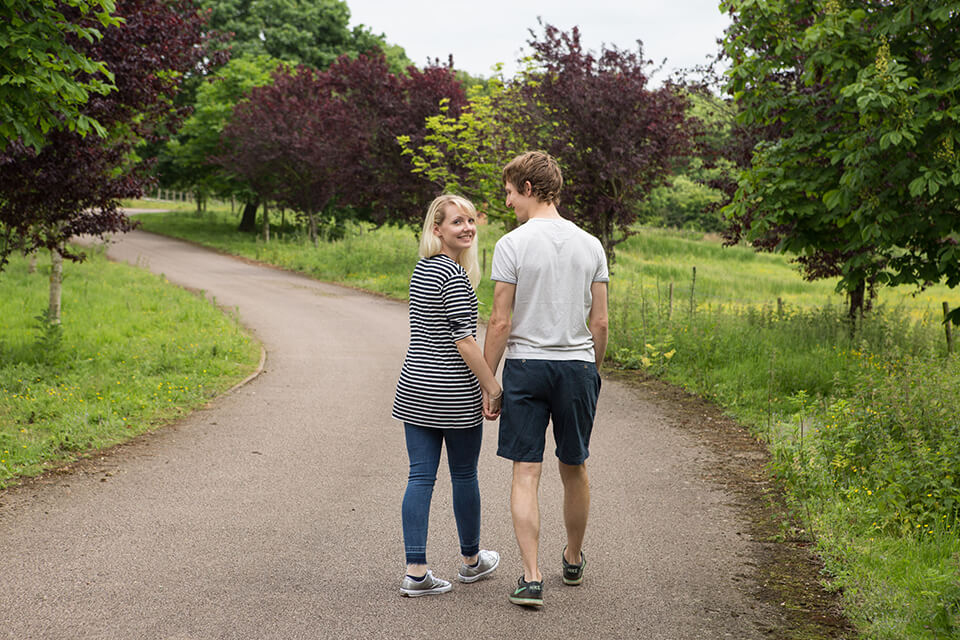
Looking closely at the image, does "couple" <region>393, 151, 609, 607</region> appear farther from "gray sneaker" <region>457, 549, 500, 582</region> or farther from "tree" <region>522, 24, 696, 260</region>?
"tree" <region>522, 24, 696, 260</region>

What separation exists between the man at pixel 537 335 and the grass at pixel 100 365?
424cm

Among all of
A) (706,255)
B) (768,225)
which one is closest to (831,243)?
(768,225)

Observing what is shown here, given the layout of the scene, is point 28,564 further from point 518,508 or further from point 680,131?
point 680,131

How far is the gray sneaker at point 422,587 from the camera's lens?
4.37m

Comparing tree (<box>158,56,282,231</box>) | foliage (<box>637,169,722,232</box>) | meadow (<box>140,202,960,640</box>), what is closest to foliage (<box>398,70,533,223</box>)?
meadow (<box>140,202,960,640</box>)

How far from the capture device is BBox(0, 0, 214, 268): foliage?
1030 centimetres

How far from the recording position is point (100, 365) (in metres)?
10.6

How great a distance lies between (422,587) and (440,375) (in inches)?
42.7

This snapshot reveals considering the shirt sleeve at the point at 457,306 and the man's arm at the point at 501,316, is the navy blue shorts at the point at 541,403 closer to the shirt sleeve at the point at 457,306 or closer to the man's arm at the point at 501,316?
the man's arm at the point at 501,316

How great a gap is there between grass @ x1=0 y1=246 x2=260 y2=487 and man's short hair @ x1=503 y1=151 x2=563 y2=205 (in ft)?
15.0

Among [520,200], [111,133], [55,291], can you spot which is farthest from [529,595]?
[55,291]

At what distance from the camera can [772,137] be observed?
42.0 feet

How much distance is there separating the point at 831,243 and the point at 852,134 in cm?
199

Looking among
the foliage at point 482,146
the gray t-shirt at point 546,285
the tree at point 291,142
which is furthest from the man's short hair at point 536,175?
the tree at point 291,142
